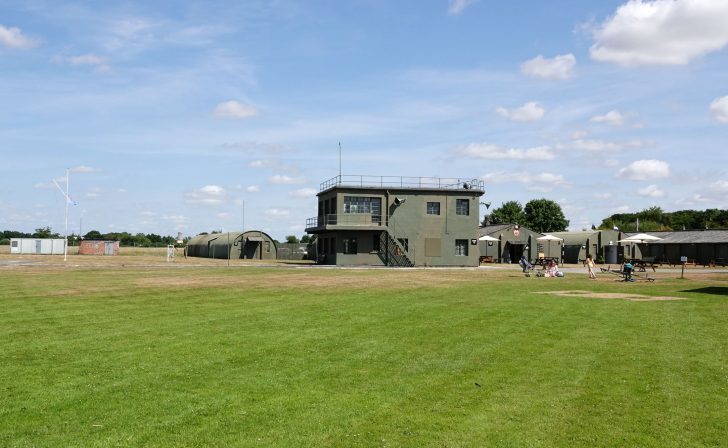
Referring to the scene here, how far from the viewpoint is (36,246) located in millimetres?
85438

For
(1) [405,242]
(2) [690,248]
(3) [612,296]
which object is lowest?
(3) [612,296]

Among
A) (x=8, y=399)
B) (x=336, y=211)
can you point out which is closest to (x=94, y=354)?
(x=8, y=399)

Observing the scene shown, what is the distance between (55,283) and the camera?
2811 centimetres

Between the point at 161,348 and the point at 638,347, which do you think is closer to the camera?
the point at 161,348

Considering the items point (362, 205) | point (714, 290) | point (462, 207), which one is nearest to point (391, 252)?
point (362, 205)

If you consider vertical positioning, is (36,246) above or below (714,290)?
above

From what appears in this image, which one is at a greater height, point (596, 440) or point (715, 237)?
point (715, 237)

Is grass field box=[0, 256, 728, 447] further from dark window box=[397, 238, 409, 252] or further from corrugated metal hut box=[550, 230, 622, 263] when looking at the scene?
corrugated metal hut box=[550, 230, 622, 263]

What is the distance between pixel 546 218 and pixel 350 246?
219 feet

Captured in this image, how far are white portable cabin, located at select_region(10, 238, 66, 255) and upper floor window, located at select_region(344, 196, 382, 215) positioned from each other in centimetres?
4869

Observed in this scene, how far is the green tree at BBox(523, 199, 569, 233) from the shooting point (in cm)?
11403

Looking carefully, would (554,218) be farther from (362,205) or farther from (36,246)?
(36,246)

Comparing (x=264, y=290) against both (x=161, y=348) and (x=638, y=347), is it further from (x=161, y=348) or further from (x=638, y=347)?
(x=638, y=347)

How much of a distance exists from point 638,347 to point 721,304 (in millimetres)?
10658
